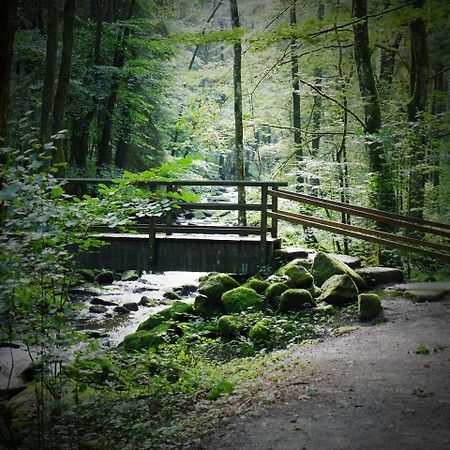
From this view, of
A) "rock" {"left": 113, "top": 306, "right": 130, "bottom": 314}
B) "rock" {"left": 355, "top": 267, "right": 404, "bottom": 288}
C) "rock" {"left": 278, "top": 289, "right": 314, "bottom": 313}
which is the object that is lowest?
"rock" {"left": 113, "top": 306, "right": 130, "bottom": 314}

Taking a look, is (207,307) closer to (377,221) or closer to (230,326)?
(230,326)

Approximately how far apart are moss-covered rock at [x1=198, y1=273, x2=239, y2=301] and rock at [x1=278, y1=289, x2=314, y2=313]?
1.63 metres

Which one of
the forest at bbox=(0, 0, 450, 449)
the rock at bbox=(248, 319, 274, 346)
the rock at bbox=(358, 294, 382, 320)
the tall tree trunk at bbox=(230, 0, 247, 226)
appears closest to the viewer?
the forest at bbox=(0, 0, 450, 449)

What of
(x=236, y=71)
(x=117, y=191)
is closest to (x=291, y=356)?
(x=117, y=191)

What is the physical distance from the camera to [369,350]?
5.39 m

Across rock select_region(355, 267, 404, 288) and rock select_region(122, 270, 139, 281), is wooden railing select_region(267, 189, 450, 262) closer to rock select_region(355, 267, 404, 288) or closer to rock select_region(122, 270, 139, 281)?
rock select_region(355, 267, 404, 288)

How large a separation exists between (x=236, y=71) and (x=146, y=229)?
7003mm

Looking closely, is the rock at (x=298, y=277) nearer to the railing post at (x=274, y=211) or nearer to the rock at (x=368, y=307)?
the railing post at (x=274, y=211)

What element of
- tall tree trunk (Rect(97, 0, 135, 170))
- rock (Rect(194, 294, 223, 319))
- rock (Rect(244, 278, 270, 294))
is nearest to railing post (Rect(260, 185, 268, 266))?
rock (Rect(244, 278, 270, 294))

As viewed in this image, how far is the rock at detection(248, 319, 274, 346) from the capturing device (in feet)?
22.4

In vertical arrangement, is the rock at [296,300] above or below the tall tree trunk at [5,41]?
below

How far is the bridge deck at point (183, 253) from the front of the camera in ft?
30.3

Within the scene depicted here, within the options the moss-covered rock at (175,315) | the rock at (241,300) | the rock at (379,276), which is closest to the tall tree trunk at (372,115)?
the rock at (379,276)

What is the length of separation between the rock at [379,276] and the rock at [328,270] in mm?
278
